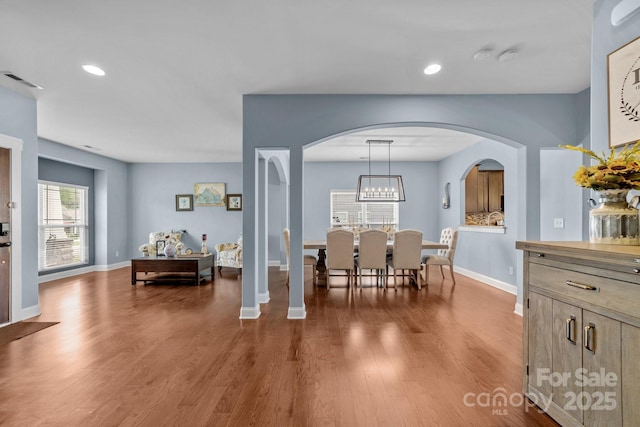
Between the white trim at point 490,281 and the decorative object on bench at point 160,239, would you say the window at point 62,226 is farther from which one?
the white trim at point 490,281

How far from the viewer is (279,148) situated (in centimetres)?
391

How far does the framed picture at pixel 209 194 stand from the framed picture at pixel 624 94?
25.4 feet

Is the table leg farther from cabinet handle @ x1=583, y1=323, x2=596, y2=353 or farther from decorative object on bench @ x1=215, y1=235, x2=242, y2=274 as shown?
cabinet handle @ x1=583, y1=323, x2=596, y2=353

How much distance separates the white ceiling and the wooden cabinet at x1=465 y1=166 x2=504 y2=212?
11.3ft

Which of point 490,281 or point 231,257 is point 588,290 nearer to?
point 490,281

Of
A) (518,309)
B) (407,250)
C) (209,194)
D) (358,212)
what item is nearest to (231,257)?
(209,194)

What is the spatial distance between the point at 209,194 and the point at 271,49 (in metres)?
6.18

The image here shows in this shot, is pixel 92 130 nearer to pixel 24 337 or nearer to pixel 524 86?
pixel 24 337

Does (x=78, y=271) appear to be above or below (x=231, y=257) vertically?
below

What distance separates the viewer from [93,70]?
323cm

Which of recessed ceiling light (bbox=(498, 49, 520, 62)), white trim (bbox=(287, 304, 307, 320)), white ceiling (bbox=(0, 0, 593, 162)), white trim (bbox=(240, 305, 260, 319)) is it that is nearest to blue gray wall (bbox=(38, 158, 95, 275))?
white ceiling (bbox=(0, 0, 593, 162))

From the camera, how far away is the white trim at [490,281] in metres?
5.06

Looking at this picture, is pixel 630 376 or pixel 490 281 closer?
pixel 630 376

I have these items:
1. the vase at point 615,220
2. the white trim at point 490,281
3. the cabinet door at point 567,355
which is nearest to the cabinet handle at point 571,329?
the cabinet door at point 567,355
